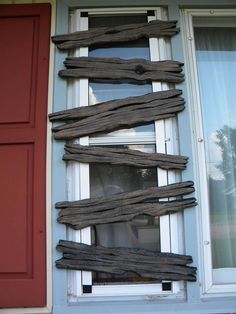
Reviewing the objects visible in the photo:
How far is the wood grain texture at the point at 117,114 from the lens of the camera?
2.50m

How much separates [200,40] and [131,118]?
0.83m

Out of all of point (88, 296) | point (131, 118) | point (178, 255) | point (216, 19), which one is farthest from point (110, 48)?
point (88, 296)

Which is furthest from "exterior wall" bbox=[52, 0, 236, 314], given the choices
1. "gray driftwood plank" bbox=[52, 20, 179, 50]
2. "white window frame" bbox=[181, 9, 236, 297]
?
"gray driftwood plank" bbox=[52, 20, 179, 50]

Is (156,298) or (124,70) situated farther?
(124,70)

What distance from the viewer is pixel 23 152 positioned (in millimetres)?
2506

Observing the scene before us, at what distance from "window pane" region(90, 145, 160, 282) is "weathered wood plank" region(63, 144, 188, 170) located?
0.23 ft

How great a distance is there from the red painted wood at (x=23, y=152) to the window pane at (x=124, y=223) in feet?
1.09

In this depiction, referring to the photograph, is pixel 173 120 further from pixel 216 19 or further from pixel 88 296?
pixel 88 296

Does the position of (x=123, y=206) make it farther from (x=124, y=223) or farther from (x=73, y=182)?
(x=73, y=182)

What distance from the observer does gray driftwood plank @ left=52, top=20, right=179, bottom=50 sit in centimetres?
267

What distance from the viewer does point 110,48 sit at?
2742 mm

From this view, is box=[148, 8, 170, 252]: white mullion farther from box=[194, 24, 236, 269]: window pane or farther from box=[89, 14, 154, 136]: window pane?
box=[194, 24, 236, 269]: window pane

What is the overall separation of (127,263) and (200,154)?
2.66 ft

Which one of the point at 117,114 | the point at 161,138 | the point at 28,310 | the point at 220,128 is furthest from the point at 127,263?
the point at 220,128
